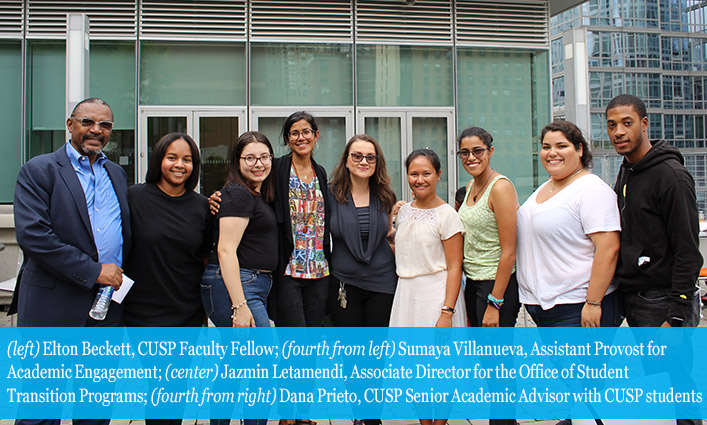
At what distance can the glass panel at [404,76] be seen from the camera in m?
9.14

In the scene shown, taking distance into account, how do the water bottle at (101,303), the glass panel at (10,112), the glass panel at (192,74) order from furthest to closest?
the glass panel at (192,74)
the glass panel at (10,112)
the water bottle at (101,303)

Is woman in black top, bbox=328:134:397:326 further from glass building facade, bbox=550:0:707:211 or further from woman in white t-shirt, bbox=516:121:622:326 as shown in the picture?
glass building facade, bbox=550:0:707:211

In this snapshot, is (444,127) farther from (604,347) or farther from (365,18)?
(604,347)

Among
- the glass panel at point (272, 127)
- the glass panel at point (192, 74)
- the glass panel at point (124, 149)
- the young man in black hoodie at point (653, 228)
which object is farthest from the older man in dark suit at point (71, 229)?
the glass panel at point (192, 74)

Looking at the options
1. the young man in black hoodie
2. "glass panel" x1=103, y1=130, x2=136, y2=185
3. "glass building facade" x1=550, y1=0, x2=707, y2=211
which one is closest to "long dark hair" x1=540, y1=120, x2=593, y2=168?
the young man in black hoodie

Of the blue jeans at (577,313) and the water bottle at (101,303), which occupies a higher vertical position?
the water bottle at (101,303)

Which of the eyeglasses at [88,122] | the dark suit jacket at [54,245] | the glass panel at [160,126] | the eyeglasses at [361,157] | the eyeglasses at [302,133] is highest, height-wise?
the glass panel at [160,126]

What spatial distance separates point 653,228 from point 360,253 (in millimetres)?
1614

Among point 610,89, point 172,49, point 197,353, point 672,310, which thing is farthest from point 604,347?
point 610,89

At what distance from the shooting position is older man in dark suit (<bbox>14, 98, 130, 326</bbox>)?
239 cm

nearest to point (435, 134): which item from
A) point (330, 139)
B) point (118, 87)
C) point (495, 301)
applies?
point (330, 139)

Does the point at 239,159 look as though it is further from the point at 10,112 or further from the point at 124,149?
the point at 10,112

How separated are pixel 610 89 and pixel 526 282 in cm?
4392

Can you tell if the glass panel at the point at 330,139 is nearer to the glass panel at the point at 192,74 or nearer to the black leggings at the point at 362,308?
the glass panel at the point at 192,74
